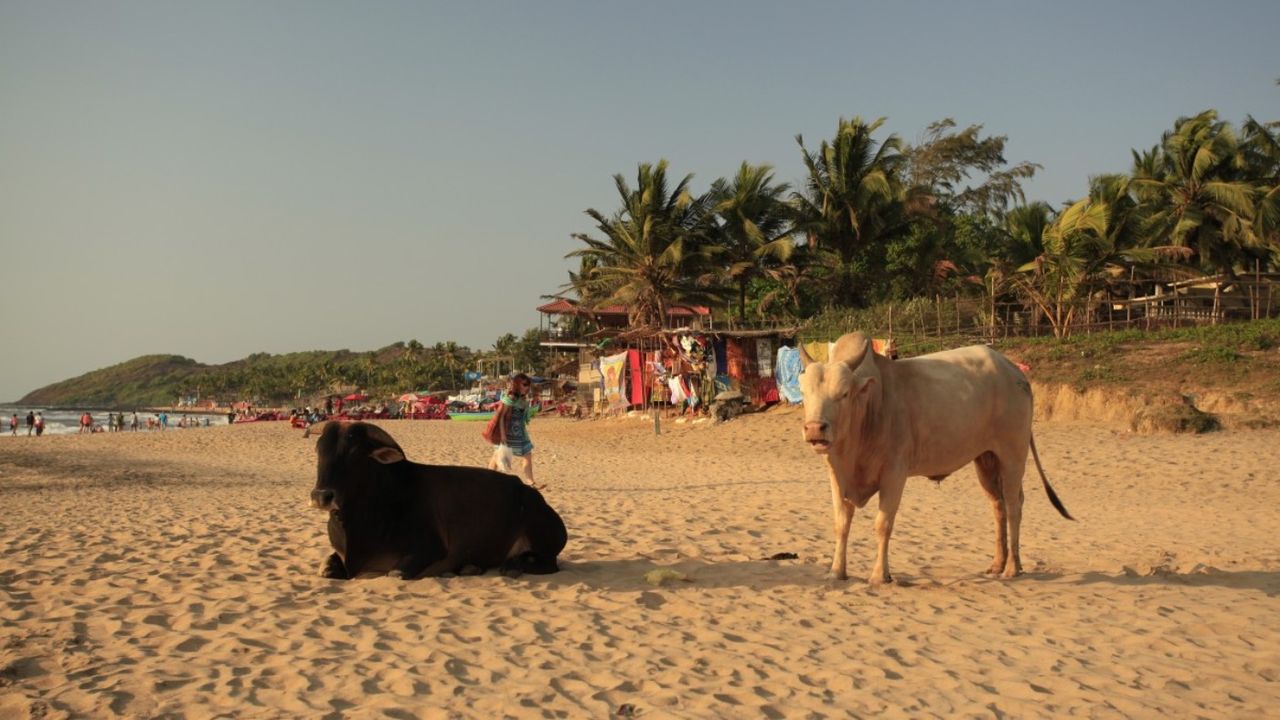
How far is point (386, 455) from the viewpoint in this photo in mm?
6441

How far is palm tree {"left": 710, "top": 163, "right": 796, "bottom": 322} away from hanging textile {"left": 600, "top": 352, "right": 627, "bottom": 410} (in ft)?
20.7

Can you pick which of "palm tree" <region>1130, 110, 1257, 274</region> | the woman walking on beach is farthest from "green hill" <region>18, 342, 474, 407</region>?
the woman walking on beach

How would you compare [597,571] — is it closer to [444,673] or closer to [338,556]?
[338,556]

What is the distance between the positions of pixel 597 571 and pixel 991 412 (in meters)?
3.48

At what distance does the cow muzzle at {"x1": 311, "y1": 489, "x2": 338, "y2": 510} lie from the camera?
595 centimetres

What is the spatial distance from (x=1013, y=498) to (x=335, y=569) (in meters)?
5.40

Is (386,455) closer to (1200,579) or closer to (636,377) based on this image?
(1200,579)

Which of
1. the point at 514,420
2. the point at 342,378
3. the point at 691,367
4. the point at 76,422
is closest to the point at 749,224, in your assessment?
the point at 691,367

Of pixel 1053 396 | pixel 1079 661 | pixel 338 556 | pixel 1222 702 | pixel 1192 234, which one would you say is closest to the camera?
pixel 1222 702

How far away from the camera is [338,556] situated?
6539 mm

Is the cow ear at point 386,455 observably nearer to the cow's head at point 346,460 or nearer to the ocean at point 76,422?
the cow's head at point 346,460

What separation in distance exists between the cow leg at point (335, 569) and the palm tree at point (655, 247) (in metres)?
25.8

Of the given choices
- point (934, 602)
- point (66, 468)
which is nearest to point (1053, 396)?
point (934, 602)

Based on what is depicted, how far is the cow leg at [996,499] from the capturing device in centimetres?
714
